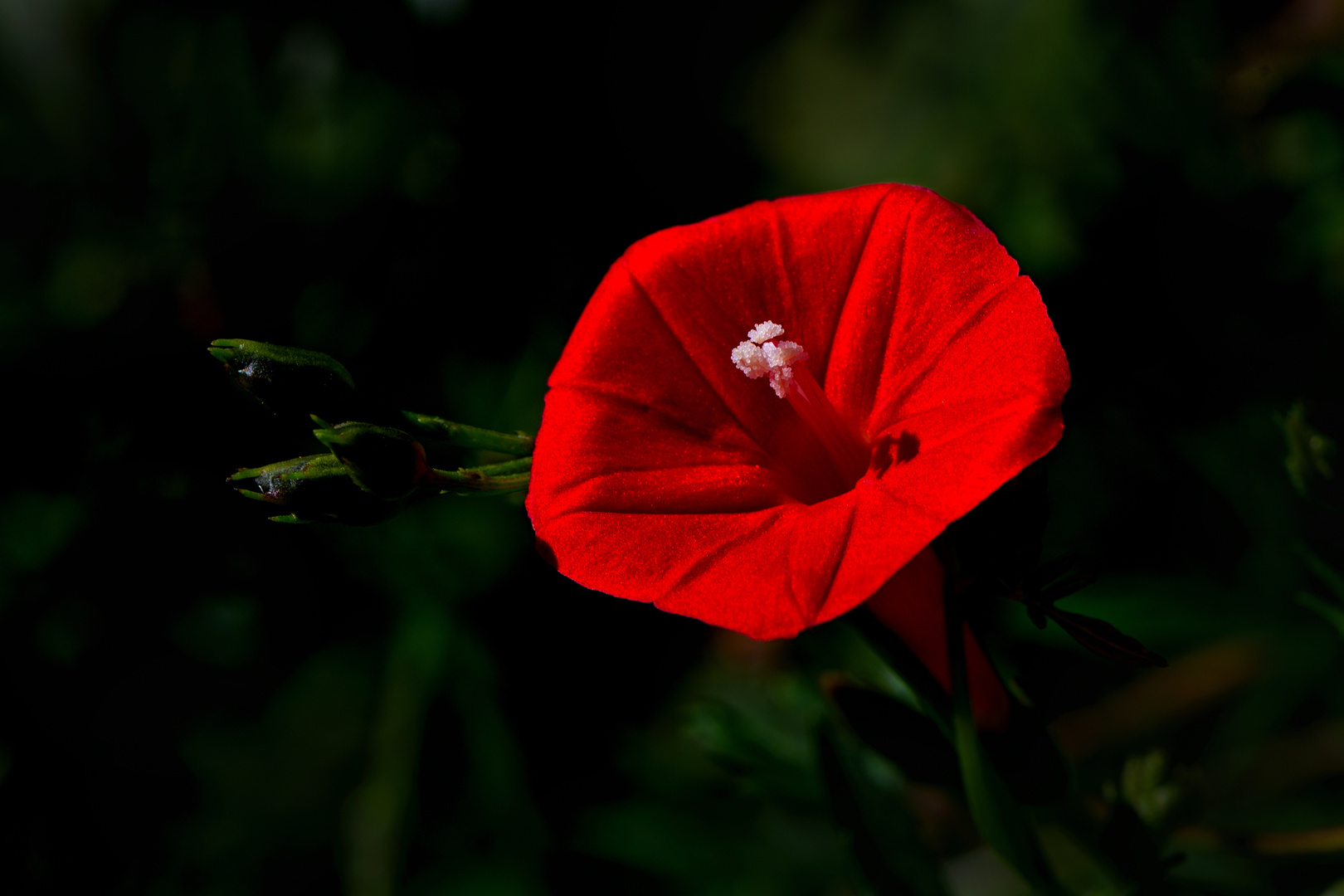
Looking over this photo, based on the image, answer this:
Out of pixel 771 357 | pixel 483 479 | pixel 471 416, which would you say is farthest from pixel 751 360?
pixel 471 416

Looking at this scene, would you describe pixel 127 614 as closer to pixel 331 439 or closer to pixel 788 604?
pixel 331 439

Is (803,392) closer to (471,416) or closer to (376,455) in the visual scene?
(376,455)

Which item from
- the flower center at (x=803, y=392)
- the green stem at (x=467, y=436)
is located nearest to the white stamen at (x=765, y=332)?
the flower center at (x=803, y=392)

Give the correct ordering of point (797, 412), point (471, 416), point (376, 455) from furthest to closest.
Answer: point (471, 416)
point (797, 412)
point (376, 455)

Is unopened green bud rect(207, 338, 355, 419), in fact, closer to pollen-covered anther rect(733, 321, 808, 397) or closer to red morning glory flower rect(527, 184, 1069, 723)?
red morning glory flower rect(527, 184, 1069, 723)

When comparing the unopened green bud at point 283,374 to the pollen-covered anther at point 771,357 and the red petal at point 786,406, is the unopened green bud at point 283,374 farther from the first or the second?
the pollen-covered anther at point 771,357

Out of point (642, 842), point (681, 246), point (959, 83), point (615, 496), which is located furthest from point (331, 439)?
point (959, 83)

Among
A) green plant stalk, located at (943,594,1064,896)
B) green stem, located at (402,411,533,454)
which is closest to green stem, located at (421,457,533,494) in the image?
green stem, located at (402,411,533,454)
